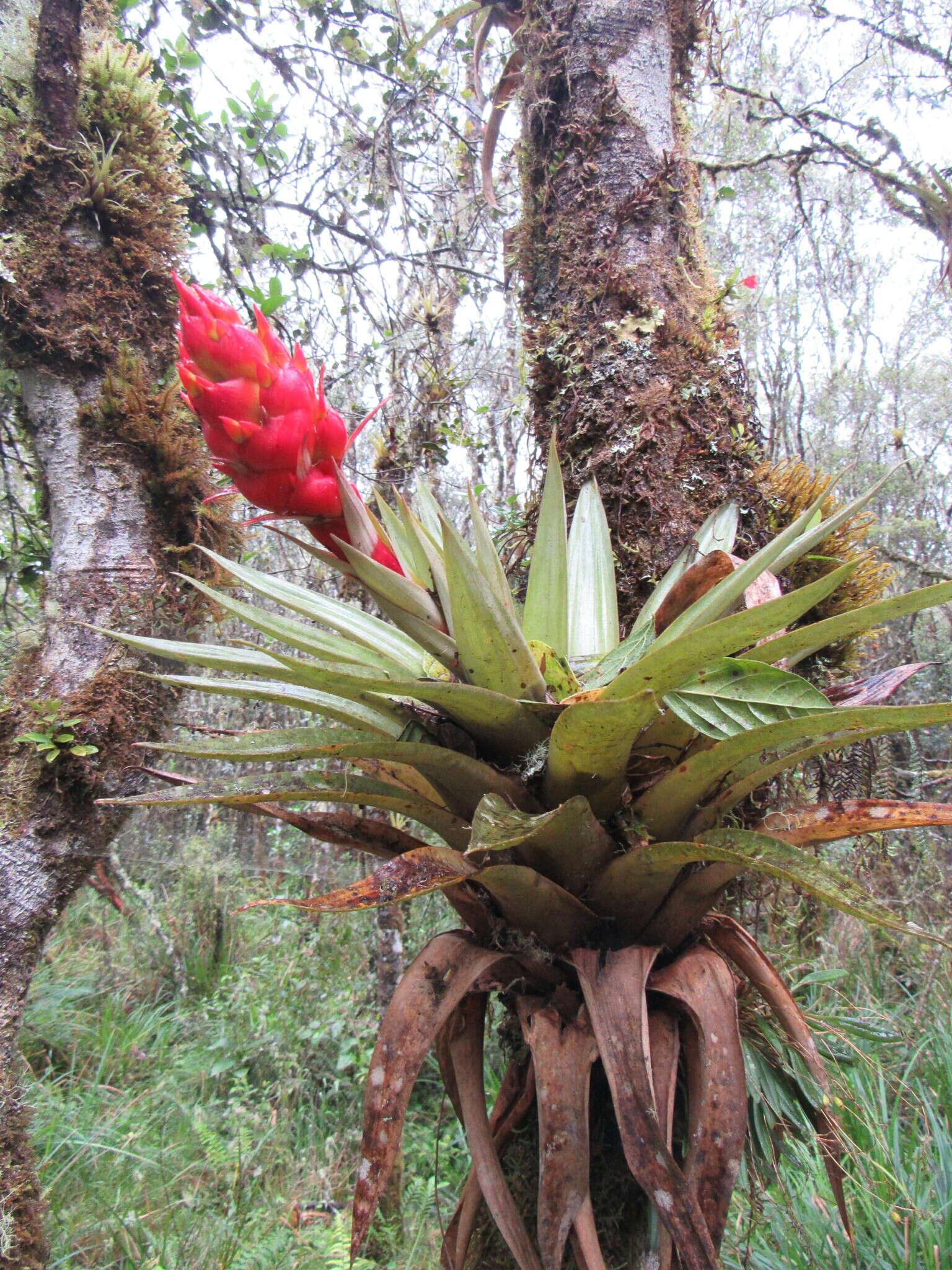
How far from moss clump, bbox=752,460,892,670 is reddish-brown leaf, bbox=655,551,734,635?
415 millimetres

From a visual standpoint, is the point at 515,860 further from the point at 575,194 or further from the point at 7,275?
the point at 7,275

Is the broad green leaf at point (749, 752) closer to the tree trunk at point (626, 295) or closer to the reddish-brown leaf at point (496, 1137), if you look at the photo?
the reddish-brown leaf at point (496, 1137)

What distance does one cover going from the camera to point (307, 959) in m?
4.30

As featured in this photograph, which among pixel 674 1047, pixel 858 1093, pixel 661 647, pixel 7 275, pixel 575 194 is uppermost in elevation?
pixel 575 194

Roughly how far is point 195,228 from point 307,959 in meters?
3.82

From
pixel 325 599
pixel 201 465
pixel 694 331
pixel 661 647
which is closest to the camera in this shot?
pixel 661 647

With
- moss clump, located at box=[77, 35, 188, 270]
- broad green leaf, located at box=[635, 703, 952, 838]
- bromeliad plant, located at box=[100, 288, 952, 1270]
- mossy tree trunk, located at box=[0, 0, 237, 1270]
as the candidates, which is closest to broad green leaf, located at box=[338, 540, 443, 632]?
bromeliad plant, located at box=[100, 288, 952, 1270]

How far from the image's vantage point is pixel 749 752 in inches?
28.6

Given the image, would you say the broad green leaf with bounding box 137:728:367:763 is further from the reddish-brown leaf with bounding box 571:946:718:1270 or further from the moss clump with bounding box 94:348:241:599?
the moss clump with bounding box 94:348:241:599

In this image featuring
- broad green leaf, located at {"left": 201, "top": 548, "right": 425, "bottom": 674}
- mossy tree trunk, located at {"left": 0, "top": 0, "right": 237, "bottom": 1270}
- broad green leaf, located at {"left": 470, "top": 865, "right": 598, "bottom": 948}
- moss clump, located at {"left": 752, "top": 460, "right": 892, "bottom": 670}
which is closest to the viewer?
broad green leaf, located at {"left": 470, "top": 865, "right": 598, "bottom": 948}

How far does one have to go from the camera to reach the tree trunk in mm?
1258

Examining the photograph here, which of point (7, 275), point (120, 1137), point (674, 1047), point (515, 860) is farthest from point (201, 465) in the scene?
point (120, 1137)

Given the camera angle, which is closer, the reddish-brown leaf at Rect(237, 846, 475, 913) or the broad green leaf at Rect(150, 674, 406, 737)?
the reddish-brown leaf at Rect(237, 846, 475, 913)

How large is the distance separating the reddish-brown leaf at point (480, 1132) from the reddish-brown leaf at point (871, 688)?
597mm
